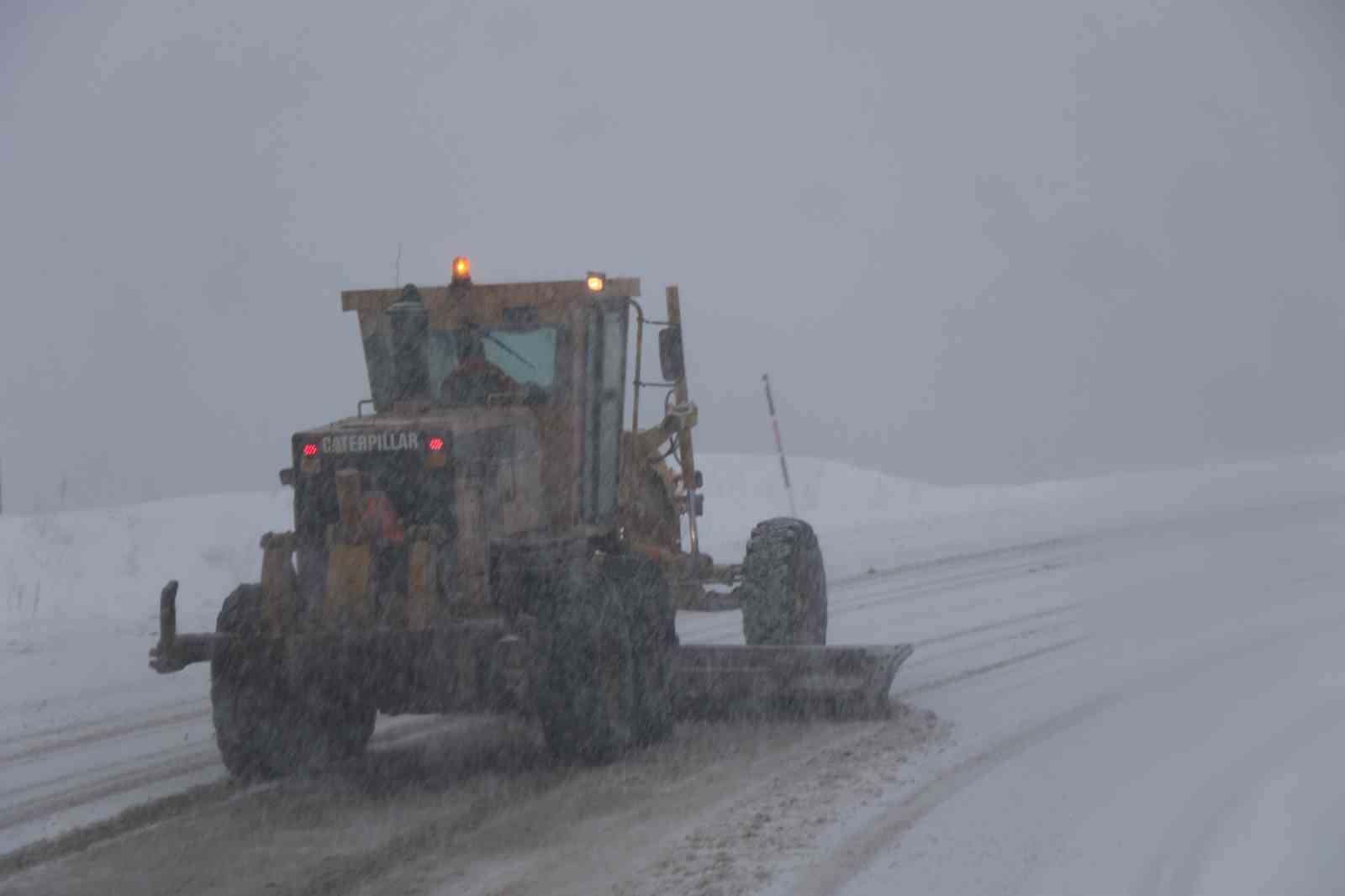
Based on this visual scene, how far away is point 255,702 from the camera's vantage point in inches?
341

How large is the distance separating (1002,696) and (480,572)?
11.1 ft

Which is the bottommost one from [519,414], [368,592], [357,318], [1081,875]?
[1081,875]

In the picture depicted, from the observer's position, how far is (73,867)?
7094 mm

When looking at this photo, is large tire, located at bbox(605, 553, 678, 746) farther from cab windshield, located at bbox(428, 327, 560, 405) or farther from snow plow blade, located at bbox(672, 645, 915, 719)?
cab windshield, located at bbox(428, 327, 560, 405)

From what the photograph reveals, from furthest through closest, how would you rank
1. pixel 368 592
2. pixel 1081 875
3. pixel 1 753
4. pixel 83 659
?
pixel 83 659
pixel 1 753
pixel 368 592
pixel 1081 875

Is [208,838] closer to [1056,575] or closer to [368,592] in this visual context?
[368,592]

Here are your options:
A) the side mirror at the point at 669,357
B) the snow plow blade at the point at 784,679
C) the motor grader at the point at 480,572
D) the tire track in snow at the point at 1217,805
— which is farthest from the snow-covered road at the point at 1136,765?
the side mirror at the point at 669,357

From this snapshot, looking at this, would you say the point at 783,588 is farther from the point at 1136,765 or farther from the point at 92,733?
the point at 92,733

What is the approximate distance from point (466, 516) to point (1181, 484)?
19939mm

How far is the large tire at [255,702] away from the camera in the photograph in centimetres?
852

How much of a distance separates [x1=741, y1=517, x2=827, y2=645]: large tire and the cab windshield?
7.87ft

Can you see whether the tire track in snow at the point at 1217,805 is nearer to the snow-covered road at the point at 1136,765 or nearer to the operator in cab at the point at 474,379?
the snow-covered road at the point at 1136,765

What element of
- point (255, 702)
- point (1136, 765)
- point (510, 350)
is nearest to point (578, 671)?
point (255, 702)

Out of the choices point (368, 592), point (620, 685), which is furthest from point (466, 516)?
point (620, 685)
